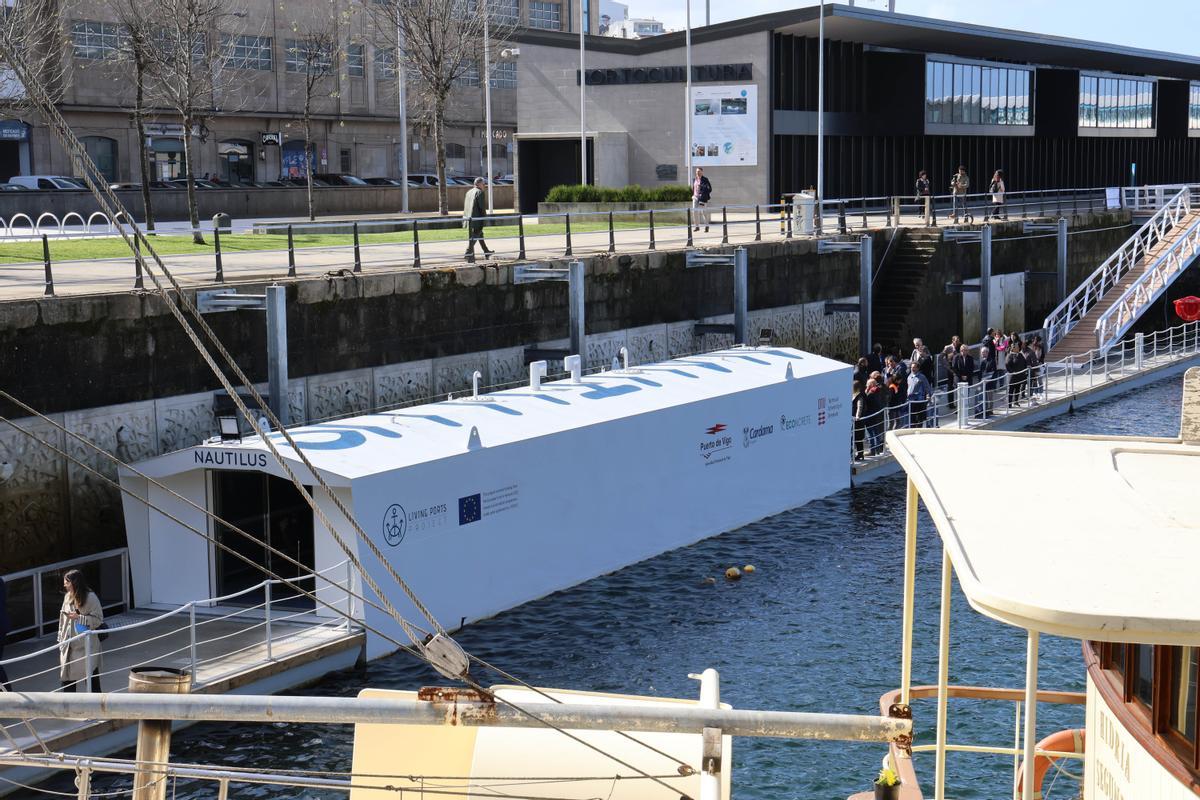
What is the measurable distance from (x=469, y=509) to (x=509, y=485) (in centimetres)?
88

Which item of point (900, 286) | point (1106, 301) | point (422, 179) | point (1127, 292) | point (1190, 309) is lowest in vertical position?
point (1106, 301)

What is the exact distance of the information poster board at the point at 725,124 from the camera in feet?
172

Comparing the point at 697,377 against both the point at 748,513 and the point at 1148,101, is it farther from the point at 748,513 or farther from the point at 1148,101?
the point at 1148,101

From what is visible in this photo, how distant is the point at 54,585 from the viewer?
1903cm

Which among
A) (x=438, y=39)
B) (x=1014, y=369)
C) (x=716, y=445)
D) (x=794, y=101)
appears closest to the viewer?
(x=716, y=445)

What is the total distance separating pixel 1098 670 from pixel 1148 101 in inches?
3097

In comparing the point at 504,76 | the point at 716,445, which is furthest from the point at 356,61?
the point at 716,445

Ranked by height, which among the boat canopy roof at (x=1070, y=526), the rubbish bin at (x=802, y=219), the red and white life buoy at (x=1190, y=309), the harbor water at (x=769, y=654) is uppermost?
the rubbish bin at (x=802, y=219)

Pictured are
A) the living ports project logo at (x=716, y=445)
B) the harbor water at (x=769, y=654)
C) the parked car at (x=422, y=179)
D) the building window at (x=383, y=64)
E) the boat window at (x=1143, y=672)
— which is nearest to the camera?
the boat window at (x=1143, y=672)

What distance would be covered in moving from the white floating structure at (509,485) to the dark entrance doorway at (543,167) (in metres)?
30.2

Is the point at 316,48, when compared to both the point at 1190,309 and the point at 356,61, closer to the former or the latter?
the point at 356,61

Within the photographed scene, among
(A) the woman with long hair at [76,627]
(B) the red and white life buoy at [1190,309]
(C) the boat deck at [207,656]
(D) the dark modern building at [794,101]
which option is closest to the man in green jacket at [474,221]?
(C) the boat deck at [207,656]

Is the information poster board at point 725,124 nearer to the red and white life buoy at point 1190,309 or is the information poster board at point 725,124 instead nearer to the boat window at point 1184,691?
the red and white life buoy at point 1190,309

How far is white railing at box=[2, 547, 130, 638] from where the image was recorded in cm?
1812
